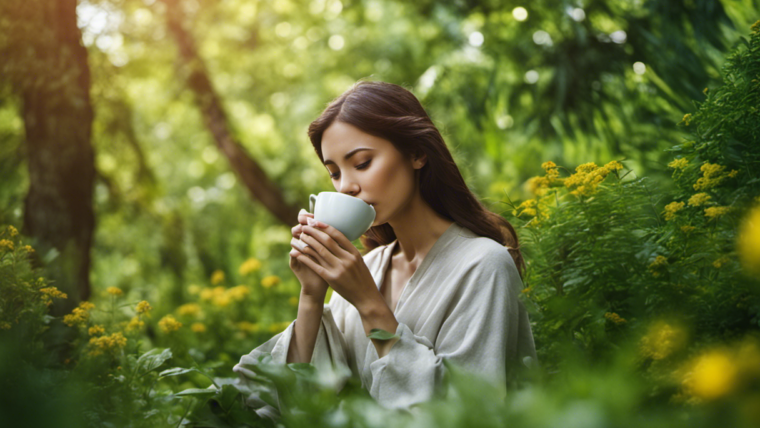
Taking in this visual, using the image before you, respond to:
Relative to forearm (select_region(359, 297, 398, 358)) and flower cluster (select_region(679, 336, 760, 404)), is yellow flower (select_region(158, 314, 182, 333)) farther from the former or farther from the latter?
flower cluster (select_region(679, 336, 760, 404))

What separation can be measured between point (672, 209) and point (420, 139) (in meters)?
0.83

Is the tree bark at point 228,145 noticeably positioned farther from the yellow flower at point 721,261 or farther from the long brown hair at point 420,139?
the yellow flower at point 721,261

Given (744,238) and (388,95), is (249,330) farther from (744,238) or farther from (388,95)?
(744,238)

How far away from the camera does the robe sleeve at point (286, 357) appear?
1.57 metres

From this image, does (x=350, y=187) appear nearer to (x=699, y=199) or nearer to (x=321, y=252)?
(x=321, y=252)

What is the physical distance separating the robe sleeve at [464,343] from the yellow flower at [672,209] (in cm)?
45

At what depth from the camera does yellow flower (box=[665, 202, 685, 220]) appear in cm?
135

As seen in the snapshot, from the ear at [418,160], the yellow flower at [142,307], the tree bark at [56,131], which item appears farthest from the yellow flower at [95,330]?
the tree bark at [56,131]

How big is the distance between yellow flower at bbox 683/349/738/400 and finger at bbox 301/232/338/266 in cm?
96

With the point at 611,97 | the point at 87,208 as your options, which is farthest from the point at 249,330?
the point at 611,97

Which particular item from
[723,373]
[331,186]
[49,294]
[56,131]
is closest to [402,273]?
[49,294]

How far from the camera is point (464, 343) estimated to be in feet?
4.90

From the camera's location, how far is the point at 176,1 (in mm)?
5910

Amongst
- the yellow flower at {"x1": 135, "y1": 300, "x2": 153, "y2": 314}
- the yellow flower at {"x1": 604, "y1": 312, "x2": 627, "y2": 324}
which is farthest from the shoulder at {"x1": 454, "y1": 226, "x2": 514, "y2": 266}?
the yellow flower at {"x1": 135, "y1": 300, "x2": 153, "y2": 314}
